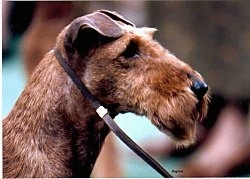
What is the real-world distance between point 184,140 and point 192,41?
33cm

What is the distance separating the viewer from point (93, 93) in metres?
1.46

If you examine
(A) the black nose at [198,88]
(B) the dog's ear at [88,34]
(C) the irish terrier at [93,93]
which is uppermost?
(B) the dog's ear at [88,34]

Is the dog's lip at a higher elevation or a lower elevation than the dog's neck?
lower

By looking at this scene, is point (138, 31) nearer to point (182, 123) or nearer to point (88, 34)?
point (88, 34)

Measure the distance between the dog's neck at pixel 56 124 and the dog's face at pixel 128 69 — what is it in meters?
0.05

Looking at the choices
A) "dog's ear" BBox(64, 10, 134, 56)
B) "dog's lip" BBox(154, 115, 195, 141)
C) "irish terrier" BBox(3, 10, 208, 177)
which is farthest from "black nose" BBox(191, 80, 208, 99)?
"dog's ear" BBox(64, 10, 134, 56)

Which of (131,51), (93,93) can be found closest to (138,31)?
(131,51)

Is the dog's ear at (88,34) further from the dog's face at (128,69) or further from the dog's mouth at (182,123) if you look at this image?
the dog's mouth at (182,123)

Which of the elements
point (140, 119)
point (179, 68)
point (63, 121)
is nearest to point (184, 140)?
point (140, 119)

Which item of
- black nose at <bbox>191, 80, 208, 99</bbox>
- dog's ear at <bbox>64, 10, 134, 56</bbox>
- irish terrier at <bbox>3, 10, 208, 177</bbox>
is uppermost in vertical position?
dog's ear at <bbox>64, 10, 134, 56</bbox>

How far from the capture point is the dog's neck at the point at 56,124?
147 cm

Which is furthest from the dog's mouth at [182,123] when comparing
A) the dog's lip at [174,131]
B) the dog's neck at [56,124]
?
the dog's neck at [56,124]

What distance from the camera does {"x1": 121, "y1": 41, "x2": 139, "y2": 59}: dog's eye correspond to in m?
1.44

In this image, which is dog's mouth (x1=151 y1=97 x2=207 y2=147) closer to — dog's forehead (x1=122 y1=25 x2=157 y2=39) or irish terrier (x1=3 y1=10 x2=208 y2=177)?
irish terrier (x1=3 y1=10 x2=208 y2=177)
